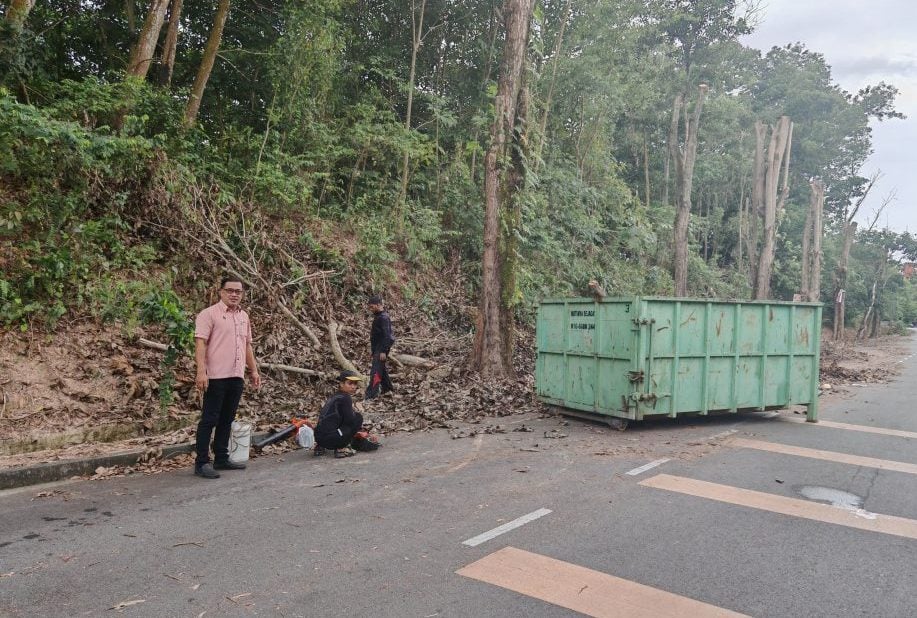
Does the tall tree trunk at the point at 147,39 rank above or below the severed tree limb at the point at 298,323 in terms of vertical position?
above

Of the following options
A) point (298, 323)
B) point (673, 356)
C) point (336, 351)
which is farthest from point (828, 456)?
point (298, 323)

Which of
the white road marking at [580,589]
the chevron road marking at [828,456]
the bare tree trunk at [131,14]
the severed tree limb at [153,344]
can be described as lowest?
the chevron road marking at [828,456]

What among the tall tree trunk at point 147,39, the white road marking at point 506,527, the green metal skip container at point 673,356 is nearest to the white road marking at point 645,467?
the green metal skip container at point 673,356

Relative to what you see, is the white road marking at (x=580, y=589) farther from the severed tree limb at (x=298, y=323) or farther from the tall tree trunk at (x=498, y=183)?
the severed tree limb at (x=298, y=323)

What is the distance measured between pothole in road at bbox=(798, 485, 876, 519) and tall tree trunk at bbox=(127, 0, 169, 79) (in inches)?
494

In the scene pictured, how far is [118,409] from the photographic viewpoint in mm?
8297

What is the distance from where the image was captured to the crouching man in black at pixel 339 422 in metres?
7.48

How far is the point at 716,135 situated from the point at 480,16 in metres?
24.8

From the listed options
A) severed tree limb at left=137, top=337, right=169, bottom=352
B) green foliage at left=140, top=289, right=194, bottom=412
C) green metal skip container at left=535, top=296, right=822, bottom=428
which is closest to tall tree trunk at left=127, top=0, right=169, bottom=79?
severed tree limb at left=137, top=337, right=169, bottom=352

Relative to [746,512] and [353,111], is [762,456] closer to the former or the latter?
[746,512]

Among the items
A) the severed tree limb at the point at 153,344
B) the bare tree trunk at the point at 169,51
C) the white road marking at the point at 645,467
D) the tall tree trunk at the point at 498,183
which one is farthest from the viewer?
the bare tree trunk at the point at 169,51

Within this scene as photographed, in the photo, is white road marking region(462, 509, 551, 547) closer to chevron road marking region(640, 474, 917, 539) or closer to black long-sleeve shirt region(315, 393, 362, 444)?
chevron road marking region(640, 474, 917, 539)

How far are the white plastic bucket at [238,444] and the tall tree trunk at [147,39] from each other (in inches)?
323

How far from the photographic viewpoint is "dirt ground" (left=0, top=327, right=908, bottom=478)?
728 cm
